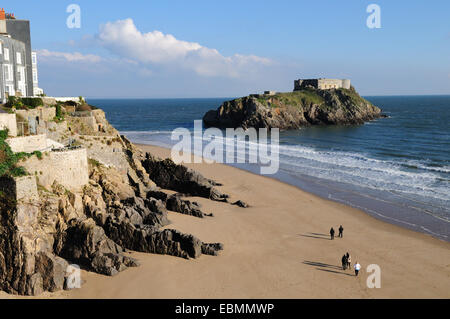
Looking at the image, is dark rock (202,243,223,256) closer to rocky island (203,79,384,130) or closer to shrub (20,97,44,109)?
shrub (20,97,44,109)

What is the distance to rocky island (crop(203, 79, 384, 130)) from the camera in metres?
91.5

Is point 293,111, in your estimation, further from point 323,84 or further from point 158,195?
point 158,195

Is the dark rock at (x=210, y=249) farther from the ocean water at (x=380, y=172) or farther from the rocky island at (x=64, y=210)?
the ocean water at (x=380, y=172)

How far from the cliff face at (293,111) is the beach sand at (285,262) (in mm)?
62756

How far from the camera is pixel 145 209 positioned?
23547 mm

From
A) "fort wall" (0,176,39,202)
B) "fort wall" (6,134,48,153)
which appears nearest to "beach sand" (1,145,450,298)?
"fort wall" (0,176,39,202)

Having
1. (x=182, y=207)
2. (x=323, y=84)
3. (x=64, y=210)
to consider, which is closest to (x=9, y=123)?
(x=64, y=210)

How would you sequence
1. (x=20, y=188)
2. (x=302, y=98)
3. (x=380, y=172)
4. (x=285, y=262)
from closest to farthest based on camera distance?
1. (x=20, y=188)
2. (x=285, y=262)
3. (x=380, y=172)
4. (x=302, y=98)

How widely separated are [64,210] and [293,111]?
83507 mm

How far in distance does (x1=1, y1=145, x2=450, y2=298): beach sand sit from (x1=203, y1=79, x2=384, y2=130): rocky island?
2462 inches

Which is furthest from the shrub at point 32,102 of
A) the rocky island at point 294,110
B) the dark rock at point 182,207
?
the rocky island at point 294,110

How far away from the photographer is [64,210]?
Answer: 20156 mm

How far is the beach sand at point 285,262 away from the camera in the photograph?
1745cm

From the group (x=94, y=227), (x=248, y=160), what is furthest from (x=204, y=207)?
(x=248, y=160)
